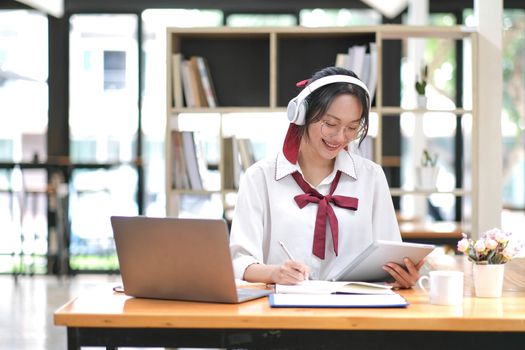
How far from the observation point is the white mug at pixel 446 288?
2254 millimetres

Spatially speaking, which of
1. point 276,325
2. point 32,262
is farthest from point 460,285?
point 32,262

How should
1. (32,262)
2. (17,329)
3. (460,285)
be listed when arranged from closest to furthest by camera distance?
(460,285) → (17,329) → (32,262)

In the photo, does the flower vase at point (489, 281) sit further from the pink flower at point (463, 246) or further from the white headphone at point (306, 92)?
the white headphone at point (306, 92)

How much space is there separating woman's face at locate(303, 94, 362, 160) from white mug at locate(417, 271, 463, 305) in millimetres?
651

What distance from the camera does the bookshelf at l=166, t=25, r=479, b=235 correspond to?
15.8 feet

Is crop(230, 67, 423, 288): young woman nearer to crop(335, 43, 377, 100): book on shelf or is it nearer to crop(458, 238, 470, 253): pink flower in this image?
crop(458, 238, 470, 253): pink flower

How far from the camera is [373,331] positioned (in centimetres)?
206

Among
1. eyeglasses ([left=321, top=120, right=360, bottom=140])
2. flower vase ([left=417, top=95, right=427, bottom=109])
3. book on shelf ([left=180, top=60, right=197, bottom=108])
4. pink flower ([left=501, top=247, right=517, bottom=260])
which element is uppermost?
book on shelf ([left=180, top=60, right=197, bottom=108])

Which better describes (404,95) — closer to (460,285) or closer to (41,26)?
(41,26)

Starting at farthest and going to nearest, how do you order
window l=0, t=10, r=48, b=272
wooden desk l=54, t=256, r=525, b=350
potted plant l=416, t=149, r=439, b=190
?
window l=0, t=10, r=48, b=272 < potted plant l=416, t=149, r=439, b=190 < wooden desk l=54, t=256, r=525, b=350

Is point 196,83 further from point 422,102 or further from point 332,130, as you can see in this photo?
point 332,130

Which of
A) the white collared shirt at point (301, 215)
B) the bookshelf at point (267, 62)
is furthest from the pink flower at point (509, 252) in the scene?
the bookshelf at point (267, 62)

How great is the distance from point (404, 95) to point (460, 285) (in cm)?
705

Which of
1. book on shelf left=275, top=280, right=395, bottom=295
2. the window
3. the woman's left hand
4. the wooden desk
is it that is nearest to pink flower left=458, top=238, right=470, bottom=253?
the woman's left hand
